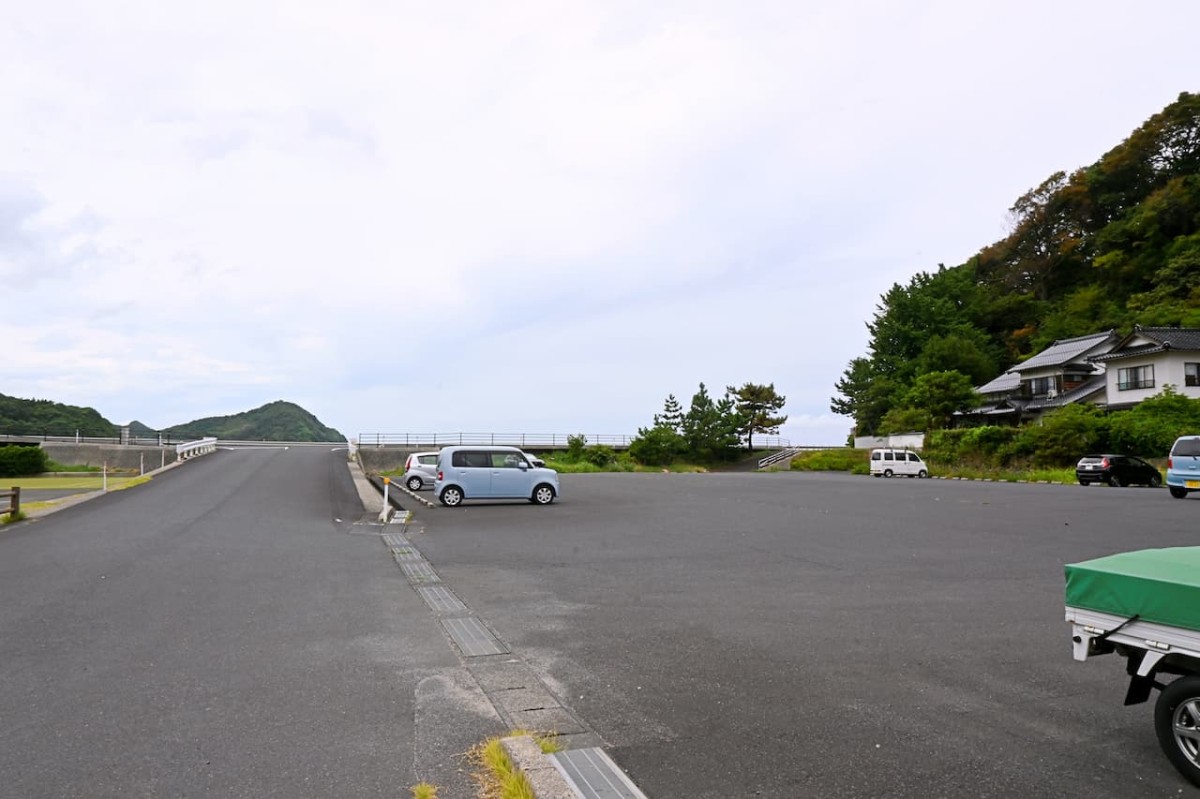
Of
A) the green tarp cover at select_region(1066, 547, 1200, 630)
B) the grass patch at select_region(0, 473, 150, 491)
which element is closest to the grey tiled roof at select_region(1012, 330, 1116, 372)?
the green tarp cover at select_region(1066, 547, 1200, 630)

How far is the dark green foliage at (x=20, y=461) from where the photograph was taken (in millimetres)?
34750

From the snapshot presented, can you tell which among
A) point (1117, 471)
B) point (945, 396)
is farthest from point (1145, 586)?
point (945, 396)

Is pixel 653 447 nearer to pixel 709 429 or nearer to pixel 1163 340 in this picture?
pixel 709 429

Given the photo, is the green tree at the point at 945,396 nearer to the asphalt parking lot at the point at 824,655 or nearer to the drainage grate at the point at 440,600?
the asphalt parking lot at the point at 824,655

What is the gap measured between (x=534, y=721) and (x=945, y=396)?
51.3 metres

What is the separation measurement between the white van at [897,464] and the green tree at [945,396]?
1051cm

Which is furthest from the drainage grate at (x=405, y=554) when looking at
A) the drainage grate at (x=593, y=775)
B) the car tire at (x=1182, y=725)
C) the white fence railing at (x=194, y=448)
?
the white fence railing at (x=194, y=448)

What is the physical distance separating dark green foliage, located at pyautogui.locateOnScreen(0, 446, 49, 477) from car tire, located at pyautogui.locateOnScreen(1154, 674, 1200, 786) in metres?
43.4

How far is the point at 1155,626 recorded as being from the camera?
349cm

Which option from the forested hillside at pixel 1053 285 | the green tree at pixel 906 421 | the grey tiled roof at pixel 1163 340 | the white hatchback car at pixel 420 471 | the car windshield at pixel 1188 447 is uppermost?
the forested hillside at pixel 1053 285

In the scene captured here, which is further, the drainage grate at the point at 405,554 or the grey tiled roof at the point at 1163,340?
the grey tiled roof at the point at 1163,340

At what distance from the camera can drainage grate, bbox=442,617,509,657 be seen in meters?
5.66

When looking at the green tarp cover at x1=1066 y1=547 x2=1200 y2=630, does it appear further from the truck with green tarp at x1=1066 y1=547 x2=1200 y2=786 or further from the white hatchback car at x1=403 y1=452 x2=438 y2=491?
the white hatchback car at x1=403 y1=452 x2=438 y2=491

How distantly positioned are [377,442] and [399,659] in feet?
171
